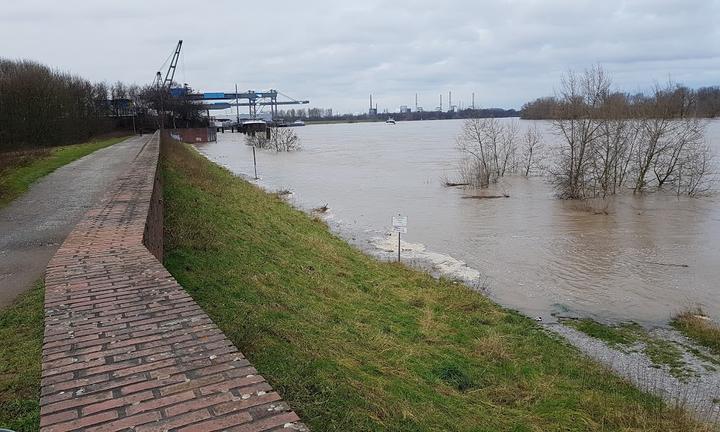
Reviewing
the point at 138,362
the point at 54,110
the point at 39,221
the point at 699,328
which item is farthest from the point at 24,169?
the point at 54,110

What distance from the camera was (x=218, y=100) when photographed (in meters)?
155

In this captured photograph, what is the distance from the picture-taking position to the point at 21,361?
476cm

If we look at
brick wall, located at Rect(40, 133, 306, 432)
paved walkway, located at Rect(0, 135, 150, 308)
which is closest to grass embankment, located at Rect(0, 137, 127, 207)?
paved walkway, located at Rect(0, 135, 150, 308)

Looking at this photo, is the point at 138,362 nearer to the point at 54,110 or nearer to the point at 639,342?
the point at 639,342

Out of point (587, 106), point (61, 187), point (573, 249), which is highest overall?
point (587, 106)

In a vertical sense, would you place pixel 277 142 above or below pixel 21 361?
below

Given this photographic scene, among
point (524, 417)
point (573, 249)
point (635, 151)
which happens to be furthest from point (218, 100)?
point (524, 417)

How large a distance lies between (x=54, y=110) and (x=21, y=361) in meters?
42.8

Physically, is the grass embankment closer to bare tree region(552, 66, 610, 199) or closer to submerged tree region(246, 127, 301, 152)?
bare tree region(552, 66, 610, 199)

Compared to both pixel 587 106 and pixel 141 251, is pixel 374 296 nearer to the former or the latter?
pixel 141 251

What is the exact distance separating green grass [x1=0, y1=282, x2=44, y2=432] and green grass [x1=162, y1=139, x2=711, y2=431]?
5.47 ft

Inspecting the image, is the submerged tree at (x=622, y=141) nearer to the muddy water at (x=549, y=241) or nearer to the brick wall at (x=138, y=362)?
the muddy water at (x=549, y=241)

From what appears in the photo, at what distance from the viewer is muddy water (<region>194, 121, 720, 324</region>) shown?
1238cm

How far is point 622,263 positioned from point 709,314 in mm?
4356
